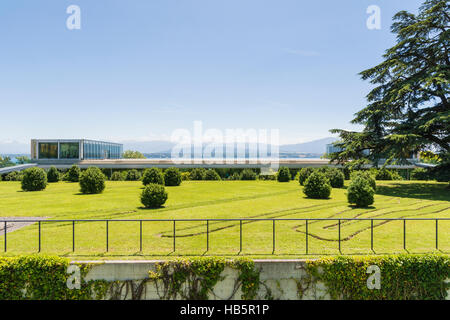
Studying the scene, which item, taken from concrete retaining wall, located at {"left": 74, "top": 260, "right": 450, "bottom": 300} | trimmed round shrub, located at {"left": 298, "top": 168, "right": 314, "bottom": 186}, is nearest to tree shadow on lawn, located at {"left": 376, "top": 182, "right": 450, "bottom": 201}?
trimmed round shrub, located at {"left": 298, "top": 168, "right": 314, "bottom": 186}

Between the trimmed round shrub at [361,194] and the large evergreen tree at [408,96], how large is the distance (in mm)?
8824

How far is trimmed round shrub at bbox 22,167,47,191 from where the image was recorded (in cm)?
2375

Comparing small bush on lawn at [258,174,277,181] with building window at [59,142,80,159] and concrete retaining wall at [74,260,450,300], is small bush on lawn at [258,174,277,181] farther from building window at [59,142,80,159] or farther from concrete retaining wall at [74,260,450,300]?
building window at [59,142,80,159]

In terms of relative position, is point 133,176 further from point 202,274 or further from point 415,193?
point 415,193

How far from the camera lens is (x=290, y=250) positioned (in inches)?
340

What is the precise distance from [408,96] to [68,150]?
46.8 m

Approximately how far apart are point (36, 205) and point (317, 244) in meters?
16.7

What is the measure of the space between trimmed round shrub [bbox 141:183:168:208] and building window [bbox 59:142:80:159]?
34.2 meters

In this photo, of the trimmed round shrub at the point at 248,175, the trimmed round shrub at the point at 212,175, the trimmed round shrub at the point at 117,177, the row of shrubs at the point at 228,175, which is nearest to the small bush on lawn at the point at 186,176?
the row of shrubs at the point at 228,175

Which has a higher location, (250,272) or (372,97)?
(372,97)

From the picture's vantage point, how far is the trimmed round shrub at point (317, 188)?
19.2 metres

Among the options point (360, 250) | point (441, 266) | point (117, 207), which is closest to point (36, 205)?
point (117, 207)

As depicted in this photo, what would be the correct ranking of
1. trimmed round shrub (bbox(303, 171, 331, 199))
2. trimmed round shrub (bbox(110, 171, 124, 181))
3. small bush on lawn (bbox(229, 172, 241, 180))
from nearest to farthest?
trimmed round shrub (bbox(303, 171, 331, 199)) → trimmed round shrub (bbox(110, 171, 124, 181)) → small bush on lawn (bbox(229, 172, 241, 180))
